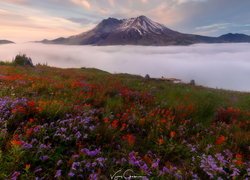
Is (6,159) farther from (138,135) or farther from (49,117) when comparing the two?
(138,135)

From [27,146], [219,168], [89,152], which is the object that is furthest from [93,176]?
[219,168]

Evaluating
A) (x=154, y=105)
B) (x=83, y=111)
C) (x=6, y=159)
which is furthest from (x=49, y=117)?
(x=154, y=105)

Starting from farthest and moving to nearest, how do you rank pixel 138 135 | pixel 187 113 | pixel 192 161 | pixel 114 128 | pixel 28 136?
pixel 187 113
pixel 138 135
pixel 114 128
pixel 192 161
pixel 28 136

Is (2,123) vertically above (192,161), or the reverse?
(2,123)

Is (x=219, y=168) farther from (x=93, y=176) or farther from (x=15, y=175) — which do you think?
(x=15, y=175)

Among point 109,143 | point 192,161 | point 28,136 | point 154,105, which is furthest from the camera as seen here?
point 154,105

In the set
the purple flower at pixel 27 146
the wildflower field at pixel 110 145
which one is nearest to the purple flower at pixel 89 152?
the wildflower field at pixel 110 145

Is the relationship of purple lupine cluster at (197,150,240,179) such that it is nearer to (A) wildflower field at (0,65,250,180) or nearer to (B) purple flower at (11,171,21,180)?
(A) wildflower field at (0,65,250,180)

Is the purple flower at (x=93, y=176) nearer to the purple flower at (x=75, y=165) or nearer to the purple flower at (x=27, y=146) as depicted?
the purple flower at (x=75, y=165)

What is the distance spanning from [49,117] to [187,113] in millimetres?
4201

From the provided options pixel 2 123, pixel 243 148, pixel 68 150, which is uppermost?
pixel 2 123

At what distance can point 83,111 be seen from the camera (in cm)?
600

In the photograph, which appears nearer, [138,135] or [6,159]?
[6,159]

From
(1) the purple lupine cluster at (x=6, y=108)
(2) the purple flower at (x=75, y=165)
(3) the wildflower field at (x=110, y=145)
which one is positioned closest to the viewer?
(2) the purple flower at (x=75, y=165)
